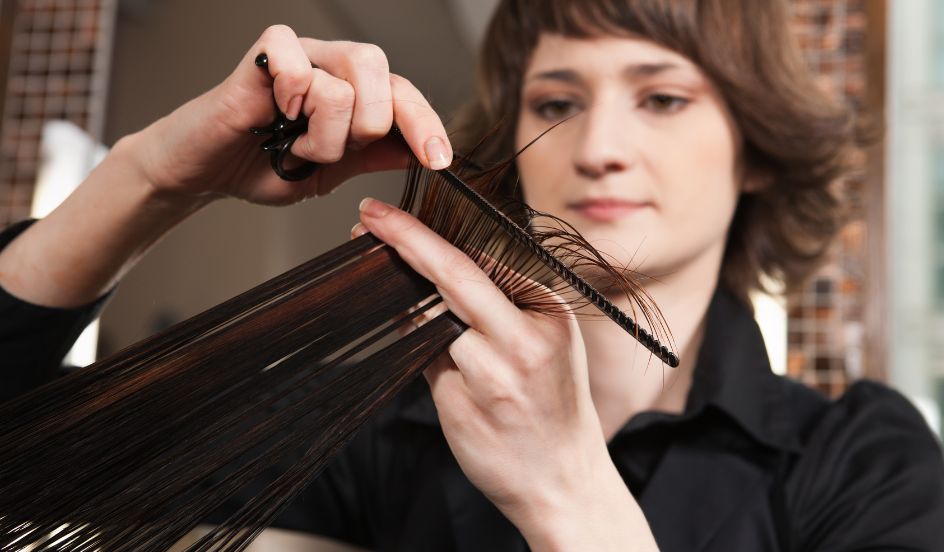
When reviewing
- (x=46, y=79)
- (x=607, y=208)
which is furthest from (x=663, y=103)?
(x=46, y=79)

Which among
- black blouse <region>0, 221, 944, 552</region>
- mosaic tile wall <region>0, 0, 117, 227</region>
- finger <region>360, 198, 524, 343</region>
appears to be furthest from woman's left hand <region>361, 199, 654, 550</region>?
mosaic tile wall <region>0, 0, 117, 227</region>

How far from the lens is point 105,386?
1.67ft

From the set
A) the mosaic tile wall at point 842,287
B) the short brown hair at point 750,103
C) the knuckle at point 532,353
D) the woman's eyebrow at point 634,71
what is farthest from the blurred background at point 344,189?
the knuckle at point 532,353

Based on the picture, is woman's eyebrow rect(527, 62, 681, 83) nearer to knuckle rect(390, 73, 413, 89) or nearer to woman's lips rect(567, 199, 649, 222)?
woman's lips rect(567, 199, 649, 222)

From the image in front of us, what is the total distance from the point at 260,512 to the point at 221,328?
0.39ft

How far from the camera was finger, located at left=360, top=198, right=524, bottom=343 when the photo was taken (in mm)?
540

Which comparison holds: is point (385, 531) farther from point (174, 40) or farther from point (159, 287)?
point (174, 40)

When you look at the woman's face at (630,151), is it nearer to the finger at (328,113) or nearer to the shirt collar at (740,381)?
the shirt collar at (740,381)

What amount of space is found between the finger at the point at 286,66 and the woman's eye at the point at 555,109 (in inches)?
17.1

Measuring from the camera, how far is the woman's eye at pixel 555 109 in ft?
3.15

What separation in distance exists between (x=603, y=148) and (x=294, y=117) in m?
0.39

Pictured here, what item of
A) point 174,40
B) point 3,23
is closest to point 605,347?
point 174,40

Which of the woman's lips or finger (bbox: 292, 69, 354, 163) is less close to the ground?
finger (bbox: 292, 69, 354, 163)

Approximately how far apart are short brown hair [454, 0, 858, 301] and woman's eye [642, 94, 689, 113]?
0.18 feet
